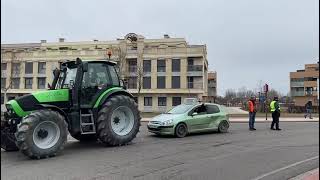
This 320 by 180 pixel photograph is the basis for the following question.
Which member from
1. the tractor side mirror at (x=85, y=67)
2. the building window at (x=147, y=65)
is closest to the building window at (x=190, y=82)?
the building window at (x=147, y=65)

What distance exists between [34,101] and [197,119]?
26.0 feet

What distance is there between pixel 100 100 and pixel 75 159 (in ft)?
8.66

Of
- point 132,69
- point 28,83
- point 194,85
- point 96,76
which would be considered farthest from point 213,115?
point 28,83

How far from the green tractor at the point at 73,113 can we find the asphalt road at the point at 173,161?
0.41 meters

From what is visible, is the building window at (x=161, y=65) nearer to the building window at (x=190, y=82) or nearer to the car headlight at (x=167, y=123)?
the building window at (x=190, y=82)

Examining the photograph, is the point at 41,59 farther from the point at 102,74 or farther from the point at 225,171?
the point at 225,171

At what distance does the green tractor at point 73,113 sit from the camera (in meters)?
11.6

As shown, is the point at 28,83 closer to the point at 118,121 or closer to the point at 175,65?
the point at 175,65

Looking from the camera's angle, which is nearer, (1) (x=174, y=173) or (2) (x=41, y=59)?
(1) (x=174, y=173)

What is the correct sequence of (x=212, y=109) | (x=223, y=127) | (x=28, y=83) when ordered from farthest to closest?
1. (x=28, y=83)
2. (x=223, y=127)
3. (x=212, y=109)

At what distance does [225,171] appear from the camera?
10.2 meters

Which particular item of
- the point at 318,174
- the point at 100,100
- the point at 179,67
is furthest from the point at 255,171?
the point at 179,67

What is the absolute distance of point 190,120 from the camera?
17922mm

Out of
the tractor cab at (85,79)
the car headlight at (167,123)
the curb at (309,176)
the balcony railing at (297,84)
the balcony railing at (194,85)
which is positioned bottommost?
the curb at (309,176)
